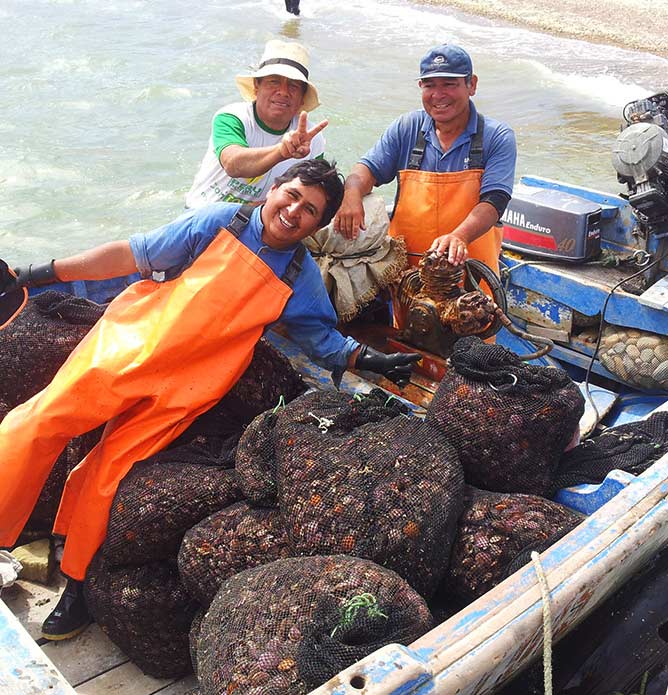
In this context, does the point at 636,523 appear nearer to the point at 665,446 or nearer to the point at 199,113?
the point at 665,446

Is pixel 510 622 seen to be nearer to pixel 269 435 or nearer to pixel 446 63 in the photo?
pixel 269 435

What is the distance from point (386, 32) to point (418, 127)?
1922 cm

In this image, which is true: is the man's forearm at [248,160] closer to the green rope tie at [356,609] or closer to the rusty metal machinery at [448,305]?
the rusty metal machinery at [448,305]

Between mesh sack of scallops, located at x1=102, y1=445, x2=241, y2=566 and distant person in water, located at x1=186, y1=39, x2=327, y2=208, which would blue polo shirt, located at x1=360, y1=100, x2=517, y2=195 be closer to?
distant person in water, located at x1=186, y1=39, x2=327, y2=208

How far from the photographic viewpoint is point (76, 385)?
9.73 feet

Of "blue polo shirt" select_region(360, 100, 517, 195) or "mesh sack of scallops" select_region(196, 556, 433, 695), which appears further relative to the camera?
"blue polo shirt" select_region(360, 100, 517, 195)

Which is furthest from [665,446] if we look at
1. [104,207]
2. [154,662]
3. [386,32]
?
[386,32]

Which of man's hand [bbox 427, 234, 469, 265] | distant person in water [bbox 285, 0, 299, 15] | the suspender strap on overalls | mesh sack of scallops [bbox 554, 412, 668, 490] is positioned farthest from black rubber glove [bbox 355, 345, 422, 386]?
distant person in water [bbox 285, 0, 299, 15]

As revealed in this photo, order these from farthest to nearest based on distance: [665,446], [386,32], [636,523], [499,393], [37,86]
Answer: [386,32] → [37,86] → [665,446] → [499,393] → [636,523]

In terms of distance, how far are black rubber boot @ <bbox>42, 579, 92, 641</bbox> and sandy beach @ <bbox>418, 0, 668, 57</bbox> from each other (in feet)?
66.7

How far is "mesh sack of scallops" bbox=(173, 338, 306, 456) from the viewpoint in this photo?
326 cm


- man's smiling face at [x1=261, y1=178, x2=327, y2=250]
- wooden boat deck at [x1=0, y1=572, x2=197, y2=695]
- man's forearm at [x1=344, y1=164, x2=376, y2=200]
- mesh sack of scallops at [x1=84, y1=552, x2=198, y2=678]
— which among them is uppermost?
man's smiling face at [x1=261, y1=178, x2=327, y2=250]

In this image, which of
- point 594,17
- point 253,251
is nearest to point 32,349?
point 253,251

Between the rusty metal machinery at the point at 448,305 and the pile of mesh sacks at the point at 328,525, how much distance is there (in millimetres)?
569
